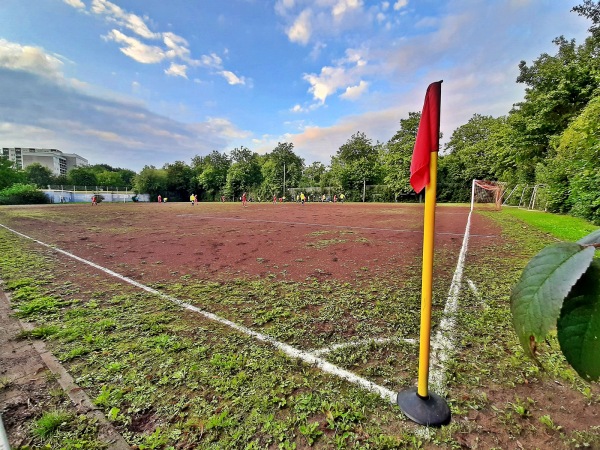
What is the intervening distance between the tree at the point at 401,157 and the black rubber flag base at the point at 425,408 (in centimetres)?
3844

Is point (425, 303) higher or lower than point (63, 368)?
higher

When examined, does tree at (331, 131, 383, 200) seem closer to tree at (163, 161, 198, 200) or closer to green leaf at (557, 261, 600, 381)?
tree at (163, 161, 198, 200)

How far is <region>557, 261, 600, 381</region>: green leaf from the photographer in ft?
1.27

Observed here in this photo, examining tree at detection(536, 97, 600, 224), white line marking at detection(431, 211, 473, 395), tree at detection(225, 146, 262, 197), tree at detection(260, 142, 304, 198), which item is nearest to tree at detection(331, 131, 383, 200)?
tree at detection(260, 142, 304, 198)

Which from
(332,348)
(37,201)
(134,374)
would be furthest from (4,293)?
(37,201)

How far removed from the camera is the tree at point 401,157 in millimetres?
39481

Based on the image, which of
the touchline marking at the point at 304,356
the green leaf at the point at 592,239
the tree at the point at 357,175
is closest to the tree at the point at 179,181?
the tree at the point at 357,175

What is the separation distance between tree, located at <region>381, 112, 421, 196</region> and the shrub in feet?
152

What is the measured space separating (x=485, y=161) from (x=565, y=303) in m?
45.3

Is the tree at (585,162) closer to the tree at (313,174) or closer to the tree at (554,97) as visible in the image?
the tree at (554,97)

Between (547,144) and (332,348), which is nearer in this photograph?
(332,348)

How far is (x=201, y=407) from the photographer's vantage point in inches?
77.4

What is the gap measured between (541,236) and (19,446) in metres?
10.6

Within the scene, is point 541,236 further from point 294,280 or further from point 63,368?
point 63,368
